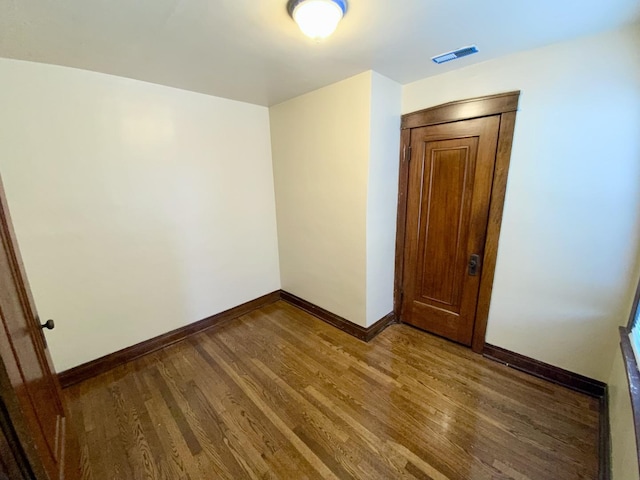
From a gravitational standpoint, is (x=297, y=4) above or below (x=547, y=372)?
above

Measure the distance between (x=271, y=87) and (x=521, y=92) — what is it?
1895 millimetres

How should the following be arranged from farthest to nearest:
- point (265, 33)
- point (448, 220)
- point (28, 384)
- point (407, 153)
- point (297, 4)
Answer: point (407, 153) → point (448, 220) → point (265, 33) → point (297, 4) → point (28, 384)

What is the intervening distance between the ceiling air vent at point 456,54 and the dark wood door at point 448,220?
457mm

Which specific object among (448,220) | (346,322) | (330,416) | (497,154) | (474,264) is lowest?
(330,416)

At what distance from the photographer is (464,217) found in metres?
2.20

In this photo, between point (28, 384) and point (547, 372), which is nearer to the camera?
point (28, 384)

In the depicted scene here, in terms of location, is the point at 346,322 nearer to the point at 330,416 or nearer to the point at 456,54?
the point at 330,416

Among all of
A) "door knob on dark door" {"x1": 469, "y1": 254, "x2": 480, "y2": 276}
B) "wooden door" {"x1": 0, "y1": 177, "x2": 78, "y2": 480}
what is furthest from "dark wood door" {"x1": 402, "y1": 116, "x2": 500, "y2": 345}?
"wooden door" {"x1": 0, "y1": 177, "x2": 78, "y2": 480}

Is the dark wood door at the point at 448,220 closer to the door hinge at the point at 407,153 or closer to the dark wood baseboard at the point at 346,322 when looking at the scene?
the door hinge at the point at 407,153

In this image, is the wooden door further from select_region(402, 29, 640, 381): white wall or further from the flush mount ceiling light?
select_region(402, 29, 640, 381): white wall

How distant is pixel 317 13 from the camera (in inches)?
47.4

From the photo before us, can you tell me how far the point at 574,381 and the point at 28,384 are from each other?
2.99 metres

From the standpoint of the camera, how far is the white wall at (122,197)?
1.76 m

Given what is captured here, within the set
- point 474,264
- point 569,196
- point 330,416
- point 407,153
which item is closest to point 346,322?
point 330,416
